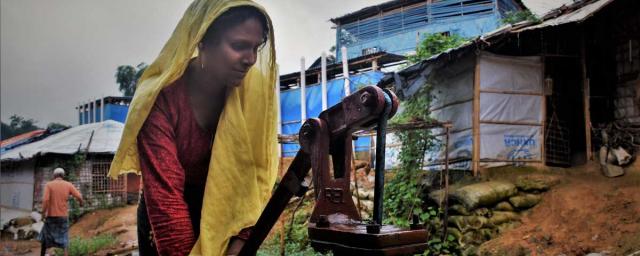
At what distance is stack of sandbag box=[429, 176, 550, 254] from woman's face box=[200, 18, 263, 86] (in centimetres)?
420

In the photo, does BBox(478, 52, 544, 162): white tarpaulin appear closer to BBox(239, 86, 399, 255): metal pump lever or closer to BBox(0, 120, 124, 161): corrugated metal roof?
BBox(239, 86, 399, 255): metal pump lever

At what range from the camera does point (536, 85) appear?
5.45 metres

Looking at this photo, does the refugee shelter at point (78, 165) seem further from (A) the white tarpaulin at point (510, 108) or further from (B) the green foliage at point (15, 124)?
(A) the white tarpaulin at point (510, 108)

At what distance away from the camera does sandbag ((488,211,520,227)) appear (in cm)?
480

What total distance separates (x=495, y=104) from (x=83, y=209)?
8.84 metres

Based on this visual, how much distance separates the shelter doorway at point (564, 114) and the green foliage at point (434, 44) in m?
1.19

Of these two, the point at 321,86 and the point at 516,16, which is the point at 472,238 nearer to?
the point at 321,86

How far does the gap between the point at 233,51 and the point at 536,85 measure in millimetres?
5293

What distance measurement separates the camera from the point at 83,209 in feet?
32.7

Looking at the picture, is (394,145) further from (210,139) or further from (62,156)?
(62,156)

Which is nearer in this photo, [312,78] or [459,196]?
[459,196]

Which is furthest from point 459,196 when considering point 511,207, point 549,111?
point 549,111

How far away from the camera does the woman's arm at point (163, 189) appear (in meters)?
0.88

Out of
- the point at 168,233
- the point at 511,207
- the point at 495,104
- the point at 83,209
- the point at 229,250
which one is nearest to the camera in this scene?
the point at 168,233
